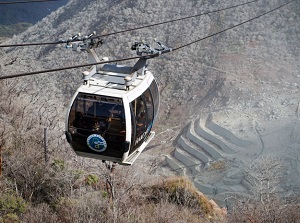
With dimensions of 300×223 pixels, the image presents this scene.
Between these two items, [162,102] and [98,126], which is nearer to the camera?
[98,126]

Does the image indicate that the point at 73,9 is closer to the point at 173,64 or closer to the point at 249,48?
the point at 173,64

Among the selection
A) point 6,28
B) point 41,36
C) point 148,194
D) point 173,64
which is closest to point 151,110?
point 148,194

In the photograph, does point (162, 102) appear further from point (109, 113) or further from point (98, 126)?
point (109, 113)

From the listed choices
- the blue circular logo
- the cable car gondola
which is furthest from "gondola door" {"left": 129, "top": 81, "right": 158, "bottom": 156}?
the blue circular logo

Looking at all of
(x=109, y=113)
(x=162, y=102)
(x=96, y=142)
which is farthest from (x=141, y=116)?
(x=162, y=102)

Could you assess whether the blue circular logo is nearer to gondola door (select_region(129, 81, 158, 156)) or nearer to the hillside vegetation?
gondola door (select_region(129, 81, 158, 156))

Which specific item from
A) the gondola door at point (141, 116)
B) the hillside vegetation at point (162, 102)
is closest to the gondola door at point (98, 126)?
the gondola door at point (141, 116)

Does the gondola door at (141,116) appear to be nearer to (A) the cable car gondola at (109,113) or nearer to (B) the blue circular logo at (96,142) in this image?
(A) the cable car gondola at (109,113)
